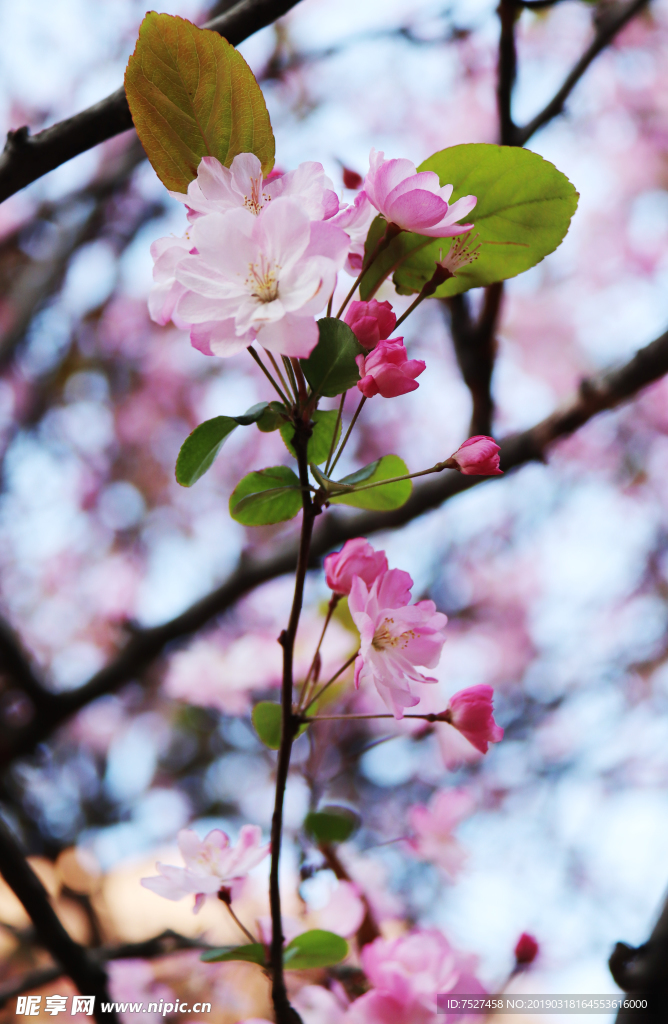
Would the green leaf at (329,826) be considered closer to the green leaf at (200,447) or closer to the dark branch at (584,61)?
the green leaf at (200,447)

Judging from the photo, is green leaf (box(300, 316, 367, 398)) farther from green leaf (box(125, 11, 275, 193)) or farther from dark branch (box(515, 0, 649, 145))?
dark branch (box(515, 0, 649, 145))

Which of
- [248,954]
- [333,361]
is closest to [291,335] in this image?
[333,361]

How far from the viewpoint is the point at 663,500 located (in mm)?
3393

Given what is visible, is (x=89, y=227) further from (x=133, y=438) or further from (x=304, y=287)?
(x=304, y=287)

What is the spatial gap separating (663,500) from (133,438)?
277 cm

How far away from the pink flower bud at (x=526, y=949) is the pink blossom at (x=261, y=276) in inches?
25.4

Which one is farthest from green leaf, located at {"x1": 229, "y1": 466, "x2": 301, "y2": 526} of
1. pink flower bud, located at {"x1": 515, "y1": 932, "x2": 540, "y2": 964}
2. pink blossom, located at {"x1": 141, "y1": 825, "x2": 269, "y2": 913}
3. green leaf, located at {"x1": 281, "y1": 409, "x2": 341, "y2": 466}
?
pink flower bud, located at {"x1": 515, "y1": 932, "x2": 540, "y2": 964}

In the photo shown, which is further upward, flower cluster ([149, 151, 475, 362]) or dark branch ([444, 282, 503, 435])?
flower cluster ([149, 151, 475, 362])

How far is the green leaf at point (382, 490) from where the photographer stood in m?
0.42

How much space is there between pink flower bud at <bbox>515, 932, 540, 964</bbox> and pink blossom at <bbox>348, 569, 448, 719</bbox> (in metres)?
0.41

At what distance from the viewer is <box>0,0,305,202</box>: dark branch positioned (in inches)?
20.6

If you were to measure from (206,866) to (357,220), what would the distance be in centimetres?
52

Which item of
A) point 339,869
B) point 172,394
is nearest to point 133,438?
point 172,394

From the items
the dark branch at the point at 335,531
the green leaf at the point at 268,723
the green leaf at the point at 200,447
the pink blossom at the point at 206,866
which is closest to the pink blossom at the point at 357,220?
the green leaf at the point at 200,447
